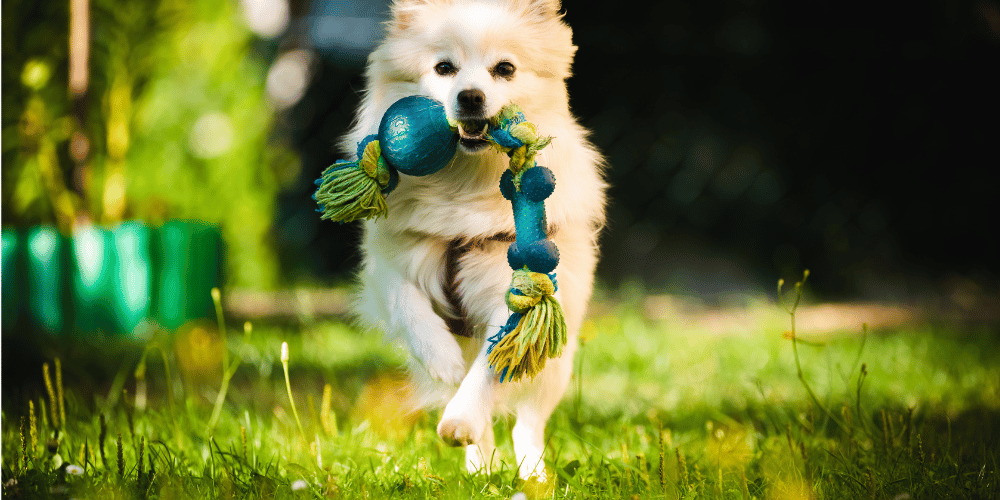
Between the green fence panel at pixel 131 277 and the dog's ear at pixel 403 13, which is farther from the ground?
the dog's ear at pixel 403 13

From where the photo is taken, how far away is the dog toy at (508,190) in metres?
1.40

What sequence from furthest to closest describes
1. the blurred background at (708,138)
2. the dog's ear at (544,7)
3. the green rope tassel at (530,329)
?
the blurred background at (708,138) < the dog's ear at (544,7) < the green rope tassel at (530,329)

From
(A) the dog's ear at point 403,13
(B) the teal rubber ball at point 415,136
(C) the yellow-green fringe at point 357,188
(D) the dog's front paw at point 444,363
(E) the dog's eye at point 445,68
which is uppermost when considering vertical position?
(A) the dog's ear at point 403,13

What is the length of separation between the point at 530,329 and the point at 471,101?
1.59 ft

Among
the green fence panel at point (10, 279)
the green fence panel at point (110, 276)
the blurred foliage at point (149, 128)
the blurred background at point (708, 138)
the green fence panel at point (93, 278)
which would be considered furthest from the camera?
the blurred background at point (708, 138)

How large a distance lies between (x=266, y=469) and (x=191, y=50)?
384 centimetres

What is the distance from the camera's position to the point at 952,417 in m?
2.28

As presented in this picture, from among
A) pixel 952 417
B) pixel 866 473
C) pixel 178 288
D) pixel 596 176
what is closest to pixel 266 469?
pixel 596 176

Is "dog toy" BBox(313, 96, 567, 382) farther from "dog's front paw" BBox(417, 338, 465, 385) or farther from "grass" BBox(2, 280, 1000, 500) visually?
"grass" BBox(2, 280, 1000, 500)

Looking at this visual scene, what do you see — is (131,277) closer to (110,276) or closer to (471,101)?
(110,276)

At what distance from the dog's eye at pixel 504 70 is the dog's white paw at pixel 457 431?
77 centimetres

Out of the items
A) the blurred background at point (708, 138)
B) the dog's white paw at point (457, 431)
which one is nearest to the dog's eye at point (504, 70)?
the dog's white paw at point (457, 431)

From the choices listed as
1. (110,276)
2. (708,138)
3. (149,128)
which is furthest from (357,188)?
(708,138)

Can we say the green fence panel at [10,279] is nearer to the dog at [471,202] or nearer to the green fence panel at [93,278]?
the green fence panel at [93,278]
